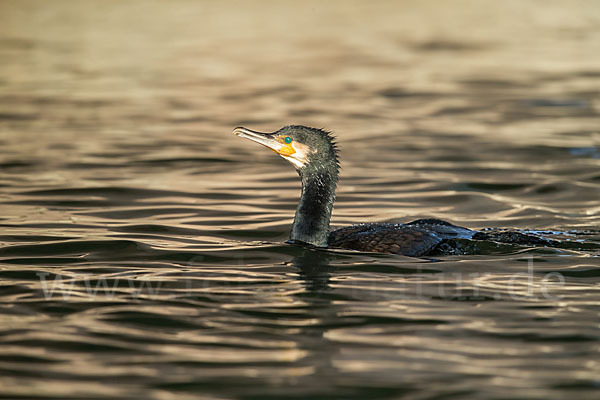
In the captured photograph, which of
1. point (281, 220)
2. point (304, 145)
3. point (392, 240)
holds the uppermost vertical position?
point (304, 145)

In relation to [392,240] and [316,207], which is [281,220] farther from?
[392,240]

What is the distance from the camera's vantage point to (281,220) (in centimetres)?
1073

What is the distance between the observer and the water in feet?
19.3

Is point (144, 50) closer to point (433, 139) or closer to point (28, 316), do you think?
point (433, 139)

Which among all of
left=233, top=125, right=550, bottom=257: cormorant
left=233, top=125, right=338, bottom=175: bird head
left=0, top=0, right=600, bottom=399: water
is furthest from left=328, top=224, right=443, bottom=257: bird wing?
left=233, top=125, right=338, bottom=175: bird head

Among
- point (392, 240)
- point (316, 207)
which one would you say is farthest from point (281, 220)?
point (392, 240)

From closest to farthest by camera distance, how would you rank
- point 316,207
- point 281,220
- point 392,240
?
point 392,240 → point 316,207 → point 281,220

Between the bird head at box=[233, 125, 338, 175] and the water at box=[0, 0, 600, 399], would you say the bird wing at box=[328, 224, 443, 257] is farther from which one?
the bird head at box=[233, 125, 338, 175]

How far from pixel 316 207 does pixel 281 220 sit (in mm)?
1945

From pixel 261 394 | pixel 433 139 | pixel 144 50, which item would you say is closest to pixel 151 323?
pixel 261 394

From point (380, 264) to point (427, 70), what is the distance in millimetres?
16784

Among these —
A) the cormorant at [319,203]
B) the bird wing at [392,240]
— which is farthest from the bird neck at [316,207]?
the bird wing at [392,240]

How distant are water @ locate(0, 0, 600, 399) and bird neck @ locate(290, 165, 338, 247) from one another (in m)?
0.25

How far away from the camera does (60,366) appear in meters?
5.90
